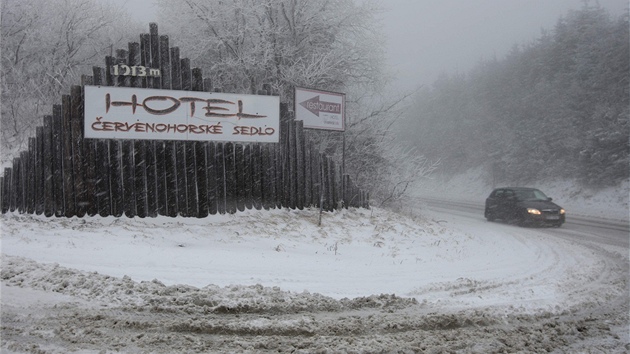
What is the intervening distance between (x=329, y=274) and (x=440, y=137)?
58.6 metres

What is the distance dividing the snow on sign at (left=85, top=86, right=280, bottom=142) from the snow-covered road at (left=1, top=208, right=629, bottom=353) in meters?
1.82

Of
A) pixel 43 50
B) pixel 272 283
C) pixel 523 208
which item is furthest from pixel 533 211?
pixel 43 50

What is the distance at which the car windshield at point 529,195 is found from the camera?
1759 cm

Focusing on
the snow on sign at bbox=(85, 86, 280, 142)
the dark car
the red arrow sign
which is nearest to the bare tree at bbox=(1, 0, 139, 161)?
the snow on sign at bbox=(85, 86, 280, 142)

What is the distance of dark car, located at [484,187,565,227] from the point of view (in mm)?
16094

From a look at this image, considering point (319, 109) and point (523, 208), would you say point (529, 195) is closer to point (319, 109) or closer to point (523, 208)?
Result: point (523, 208)

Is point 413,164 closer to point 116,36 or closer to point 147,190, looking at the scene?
point 147,190

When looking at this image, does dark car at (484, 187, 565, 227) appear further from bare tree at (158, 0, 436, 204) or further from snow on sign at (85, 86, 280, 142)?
snow on sign at (85, 86, 280, 142)

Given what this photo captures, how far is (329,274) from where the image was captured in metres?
6.51

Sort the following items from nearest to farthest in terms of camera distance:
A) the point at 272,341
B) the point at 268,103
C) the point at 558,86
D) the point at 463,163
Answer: the point at 272,341 < the point at 268,103 < the point at 558,86 < the point at 463,163

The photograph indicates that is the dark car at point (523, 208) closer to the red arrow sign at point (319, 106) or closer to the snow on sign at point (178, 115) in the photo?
the red arrow sign at point (319, 106)

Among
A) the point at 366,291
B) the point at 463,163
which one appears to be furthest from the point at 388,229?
the point at 463,163

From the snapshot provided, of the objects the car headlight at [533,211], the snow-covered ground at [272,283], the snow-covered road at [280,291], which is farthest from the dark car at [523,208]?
the snow-covered road at [280,291]

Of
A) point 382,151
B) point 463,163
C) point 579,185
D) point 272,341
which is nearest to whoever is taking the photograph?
point 272,341
